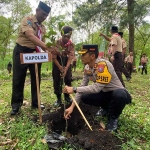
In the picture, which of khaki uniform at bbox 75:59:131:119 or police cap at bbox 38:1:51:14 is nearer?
khaki uniform at bbox 75:59:131:119

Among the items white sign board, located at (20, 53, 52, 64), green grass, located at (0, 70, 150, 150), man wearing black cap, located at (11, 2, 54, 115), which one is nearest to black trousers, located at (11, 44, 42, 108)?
man wearing black cap, located at (11, 2, 54, 115)

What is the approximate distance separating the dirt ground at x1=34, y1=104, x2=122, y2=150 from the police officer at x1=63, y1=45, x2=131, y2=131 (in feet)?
0.93

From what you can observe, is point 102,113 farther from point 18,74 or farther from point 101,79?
point 18,74

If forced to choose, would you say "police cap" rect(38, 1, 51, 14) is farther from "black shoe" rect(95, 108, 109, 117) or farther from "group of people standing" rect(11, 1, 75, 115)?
"black shoe" rect(95, 108, 109, 117)

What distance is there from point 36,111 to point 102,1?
9.34m

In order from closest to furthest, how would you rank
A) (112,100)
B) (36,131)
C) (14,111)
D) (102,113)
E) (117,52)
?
(36,131) → (112,100) → (102,113) → (14,111) → (117,52)

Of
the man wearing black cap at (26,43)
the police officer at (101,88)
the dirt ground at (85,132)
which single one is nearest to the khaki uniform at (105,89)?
the police officer at (101,88)

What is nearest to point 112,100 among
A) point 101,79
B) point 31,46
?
point 101,79

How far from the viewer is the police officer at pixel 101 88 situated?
9.25 feet

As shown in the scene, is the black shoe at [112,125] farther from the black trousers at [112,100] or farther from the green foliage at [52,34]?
the green foliage at [52,34]

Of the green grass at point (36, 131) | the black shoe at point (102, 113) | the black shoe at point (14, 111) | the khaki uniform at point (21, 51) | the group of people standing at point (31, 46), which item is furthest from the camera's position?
the black shoe at point (14, 111)

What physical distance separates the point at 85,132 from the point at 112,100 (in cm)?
65

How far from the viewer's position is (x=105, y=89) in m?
3.11

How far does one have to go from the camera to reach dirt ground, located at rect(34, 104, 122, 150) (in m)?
2.47
